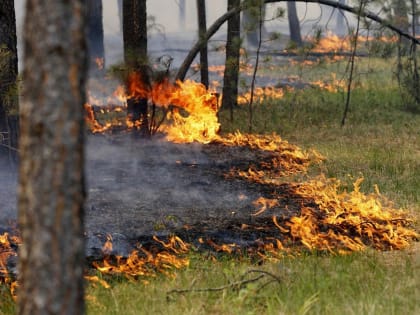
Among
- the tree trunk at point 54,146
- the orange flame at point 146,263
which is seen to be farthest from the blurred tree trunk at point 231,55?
the tree trunk at point 54,146

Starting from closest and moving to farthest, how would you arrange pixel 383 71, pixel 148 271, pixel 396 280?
1. pixel 396 280
2. pixel 148 271
3. pixel 383 71

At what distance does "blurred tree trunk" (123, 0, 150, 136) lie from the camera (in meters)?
11.4

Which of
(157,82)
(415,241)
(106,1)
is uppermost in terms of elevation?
(106,1)

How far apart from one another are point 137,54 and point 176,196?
4.00 meters

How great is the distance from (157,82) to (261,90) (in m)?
8.01

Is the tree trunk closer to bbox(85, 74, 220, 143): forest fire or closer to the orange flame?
the orange flame

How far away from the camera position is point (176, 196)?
828 centimetres

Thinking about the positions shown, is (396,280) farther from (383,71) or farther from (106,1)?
(106,1)

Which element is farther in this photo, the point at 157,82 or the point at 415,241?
the point at 157,82

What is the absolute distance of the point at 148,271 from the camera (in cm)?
577

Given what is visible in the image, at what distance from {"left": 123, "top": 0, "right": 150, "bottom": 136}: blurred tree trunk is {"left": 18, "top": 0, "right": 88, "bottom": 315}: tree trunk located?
341 inches

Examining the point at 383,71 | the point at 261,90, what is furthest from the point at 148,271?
the point at 383,71

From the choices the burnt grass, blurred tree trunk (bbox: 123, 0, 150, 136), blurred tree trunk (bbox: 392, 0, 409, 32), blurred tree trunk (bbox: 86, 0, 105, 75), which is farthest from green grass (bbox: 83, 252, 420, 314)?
blurred tree trunk (bbox: 86, 0, 105, 75)

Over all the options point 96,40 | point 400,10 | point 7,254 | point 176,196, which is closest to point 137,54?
point 176,196
